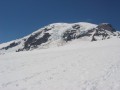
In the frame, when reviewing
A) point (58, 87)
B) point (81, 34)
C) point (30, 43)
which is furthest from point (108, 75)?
point (30, 43)

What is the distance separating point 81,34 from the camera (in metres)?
109

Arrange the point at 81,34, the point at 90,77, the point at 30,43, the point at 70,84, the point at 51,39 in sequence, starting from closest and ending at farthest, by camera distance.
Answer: the point at 70,84, the point at 90,77, the point at 81,34, the point at 51,39, the point at 30,43

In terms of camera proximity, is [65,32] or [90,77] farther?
[65,32]

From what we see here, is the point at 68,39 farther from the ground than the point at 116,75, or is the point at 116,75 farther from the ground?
the point at 68,39

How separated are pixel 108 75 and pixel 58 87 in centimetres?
442

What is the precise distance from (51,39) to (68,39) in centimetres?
1426

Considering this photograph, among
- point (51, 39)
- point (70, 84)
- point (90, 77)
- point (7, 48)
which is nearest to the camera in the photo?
point (70, 84)

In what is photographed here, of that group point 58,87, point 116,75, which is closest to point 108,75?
point 116,75

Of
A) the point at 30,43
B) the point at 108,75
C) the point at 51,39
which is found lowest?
the point at 108,75

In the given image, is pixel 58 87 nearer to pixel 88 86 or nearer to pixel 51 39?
pixel 88 86

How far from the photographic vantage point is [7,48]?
14838 cm

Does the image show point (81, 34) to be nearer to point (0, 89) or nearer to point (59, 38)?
point (59, 38)

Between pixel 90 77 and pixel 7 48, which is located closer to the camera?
pixel 90 77

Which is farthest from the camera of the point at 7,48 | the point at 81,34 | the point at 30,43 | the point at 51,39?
the point at 7,48
